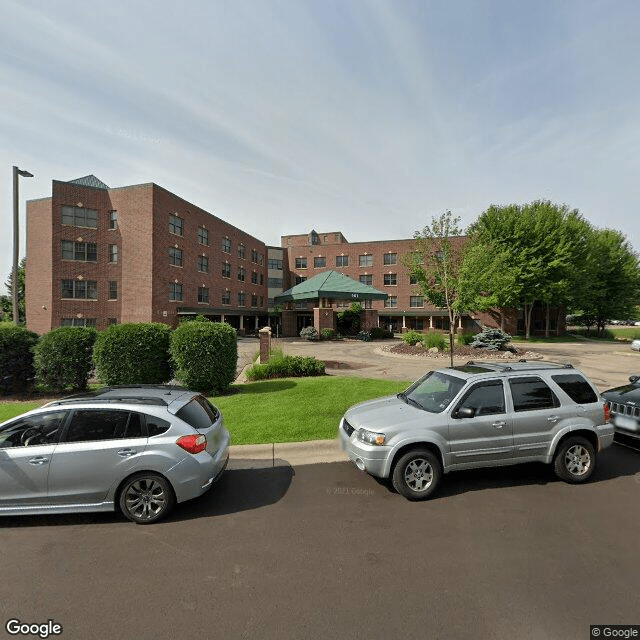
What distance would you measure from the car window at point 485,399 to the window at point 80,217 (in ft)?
122

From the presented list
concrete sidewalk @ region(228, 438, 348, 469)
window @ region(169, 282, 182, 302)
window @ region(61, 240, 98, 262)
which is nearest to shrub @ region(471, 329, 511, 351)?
concrete sidewalk @ region(228, 438, 348, 469)

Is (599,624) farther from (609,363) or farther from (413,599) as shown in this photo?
(609,363)

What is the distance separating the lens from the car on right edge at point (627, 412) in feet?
21.5

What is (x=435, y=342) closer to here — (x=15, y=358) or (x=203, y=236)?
(x=15, y=358)

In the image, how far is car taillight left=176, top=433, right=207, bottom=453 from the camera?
4.49 meters

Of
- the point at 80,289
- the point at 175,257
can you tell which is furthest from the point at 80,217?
the point at 175,257

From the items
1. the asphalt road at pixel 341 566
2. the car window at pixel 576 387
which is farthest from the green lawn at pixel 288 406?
the car window at pixel 576 387

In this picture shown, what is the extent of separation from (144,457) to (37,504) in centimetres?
139

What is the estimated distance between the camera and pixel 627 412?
6.74 metres

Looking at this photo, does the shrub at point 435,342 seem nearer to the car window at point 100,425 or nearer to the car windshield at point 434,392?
the car windshield at point 434,392

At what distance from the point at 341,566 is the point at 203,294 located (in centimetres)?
3816

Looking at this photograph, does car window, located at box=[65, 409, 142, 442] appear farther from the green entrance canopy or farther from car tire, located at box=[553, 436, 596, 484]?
the green entrance canopy

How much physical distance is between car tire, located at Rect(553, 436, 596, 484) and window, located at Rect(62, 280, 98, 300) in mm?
36487

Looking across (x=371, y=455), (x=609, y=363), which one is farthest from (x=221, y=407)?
(x=609, y=363)
